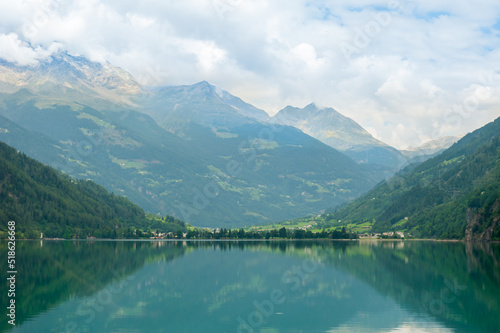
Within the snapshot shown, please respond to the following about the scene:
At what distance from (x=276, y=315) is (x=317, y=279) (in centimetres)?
3500

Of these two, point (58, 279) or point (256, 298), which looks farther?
point (58, 279)

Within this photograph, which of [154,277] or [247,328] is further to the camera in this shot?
[154,277]

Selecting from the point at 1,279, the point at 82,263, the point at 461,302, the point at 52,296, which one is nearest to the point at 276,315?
the point at 461,302

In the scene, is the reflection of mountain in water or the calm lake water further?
the reflection of mountain in water

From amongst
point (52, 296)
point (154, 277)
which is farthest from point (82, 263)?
point (52, 296)

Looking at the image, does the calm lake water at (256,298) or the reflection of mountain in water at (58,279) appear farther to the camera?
the reflection of mountain in water at (58,279)

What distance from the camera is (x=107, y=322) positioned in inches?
2489

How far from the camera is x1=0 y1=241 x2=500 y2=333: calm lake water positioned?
204 feet

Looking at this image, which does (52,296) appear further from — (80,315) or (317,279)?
(317,279)

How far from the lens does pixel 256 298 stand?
79.8m

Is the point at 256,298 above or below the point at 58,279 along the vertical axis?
below

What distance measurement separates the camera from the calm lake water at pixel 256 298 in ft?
204

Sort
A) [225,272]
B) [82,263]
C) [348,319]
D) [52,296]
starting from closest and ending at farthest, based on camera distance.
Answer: [348,319], [52,296], [225,272], [82,263]

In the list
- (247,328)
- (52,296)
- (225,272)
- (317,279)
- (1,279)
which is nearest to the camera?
(247,328)
